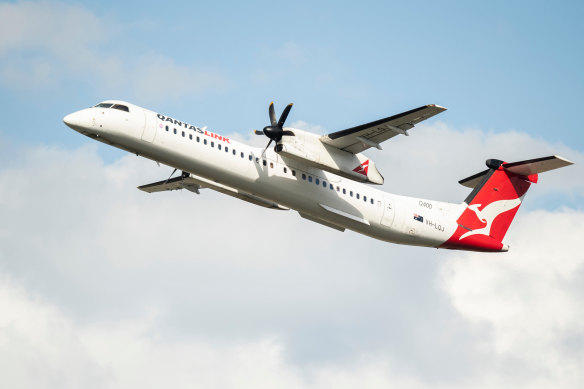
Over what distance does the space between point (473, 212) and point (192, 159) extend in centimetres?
1278

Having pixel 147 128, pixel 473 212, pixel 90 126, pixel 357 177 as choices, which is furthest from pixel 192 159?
pixel 473 212

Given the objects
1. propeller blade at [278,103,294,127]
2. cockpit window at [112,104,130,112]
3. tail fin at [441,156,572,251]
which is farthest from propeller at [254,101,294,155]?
tail fin at [441,156,572,251]

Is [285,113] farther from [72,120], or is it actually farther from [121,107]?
[72,120]

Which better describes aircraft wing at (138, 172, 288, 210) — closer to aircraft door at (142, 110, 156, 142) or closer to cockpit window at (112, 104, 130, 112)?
aircraft door at (142, 110, 156, 142)

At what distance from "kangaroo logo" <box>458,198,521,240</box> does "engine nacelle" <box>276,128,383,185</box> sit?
20.0 feet

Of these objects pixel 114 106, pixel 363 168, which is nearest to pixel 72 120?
pixel 114 106

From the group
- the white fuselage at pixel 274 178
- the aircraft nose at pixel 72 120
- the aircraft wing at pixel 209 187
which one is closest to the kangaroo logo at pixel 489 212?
the white fuselage at pixel 274 178

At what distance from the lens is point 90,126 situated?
25.8 metres

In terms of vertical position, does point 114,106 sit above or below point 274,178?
above

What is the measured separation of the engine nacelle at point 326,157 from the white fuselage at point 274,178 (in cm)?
85

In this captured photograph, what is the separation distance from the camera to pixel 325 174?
29.2 metres

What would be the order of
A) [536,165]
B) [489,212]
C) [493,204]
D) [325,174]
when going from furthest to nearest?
[493,204]
[489,212]
[536,165]
[325,174]

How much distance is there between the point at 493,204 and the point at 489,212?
16.6 inches

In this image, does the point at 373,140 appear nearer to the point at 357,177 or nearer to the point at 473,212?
the point at 357,177
